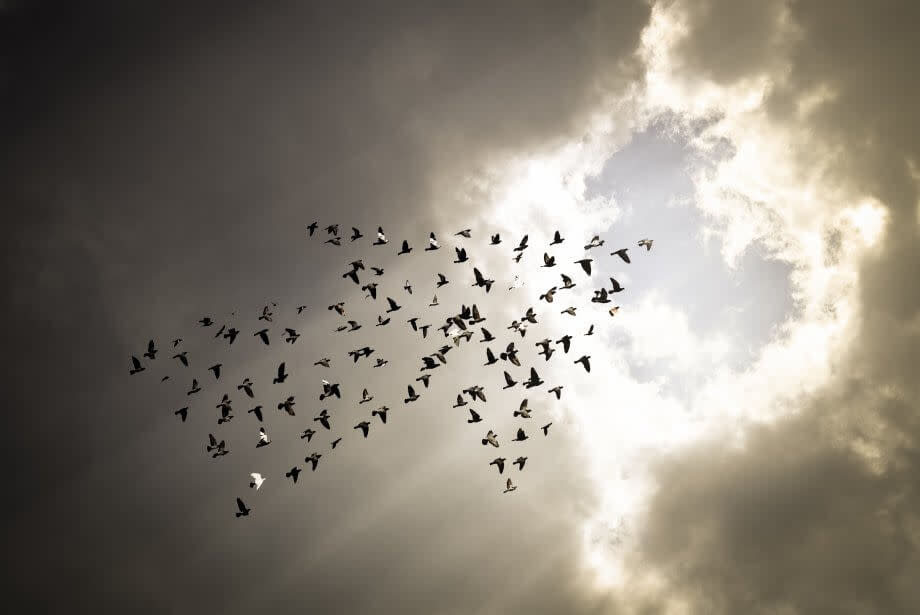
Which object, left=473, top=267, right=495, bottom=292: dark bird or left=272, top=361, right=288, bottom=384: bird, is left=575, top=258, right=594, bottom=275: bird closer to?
left=473, top=267, right=495, bottom=292: dark bird

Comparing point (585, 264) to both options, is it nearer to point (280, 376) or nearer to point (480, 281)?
point (480, 281)

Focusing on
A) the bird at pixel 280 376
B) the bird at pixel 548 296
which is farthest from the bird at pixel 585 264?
the bird at pixel 280 376

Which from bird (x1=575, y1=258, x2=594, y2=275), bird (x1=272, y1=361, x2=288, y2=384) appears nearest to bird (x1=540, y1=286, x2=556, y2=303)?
bird (x1=575, y1=258, x2=594, y2=275)

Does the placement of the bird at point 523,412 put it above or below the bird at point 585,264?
below

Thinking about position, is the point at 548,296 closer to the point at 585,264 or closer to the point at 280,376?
the point at 585,264

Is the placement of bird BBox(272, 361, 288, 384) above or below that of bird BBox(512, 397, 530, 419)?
above

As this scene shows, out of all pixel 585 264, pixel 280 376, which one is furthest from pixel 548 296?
pixel 280 376

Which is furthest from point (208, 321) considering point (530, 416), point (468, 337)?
point (530, 416)

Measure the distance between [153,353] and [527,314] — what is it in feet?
143

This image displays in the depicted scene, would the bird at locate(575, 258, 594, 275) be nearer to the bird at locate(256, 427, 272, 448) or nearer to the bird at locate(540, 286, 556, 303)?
the bird at locate(540, 286, 556, 303)

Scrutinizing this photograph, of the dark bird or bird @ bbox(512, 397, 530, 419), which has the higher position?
the dark bird

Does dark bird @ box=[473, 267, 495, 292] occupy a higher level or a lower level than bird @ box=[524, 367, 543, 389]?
higher

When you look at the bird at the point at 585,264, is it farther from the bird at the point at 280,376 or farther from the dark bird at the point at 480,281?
the bird at the point at 280,376

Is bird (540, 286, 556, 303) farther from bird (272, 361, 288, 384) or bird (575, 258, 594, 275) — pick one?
bird (272, 361, 288, 384)
